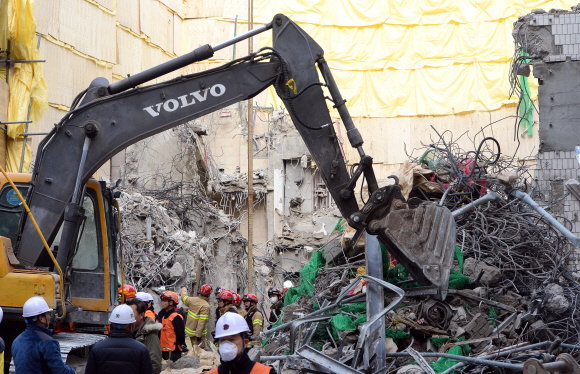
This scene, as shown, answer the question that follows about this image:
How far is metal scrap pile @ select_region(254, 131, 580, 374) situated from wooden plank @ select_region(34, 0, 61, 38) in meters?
12.7

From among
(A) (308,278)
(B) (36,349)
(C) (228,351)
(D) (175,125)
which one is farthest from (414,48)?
(C) (228,351)

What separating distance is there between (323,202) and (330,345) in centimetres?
1656

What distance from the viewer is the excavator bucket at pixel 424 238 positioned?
5879 millimetres

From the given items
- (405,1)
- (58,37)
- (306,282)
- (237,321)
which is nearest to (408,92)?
(405,1)

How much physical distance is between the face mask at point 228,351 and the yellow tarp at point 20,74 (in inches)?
510

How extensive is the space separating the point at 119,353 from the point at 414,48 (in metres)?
31.0

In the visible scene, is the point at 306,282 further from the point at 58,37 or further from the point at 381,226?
the point at 58,37

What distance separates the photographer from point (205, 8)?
1259 inches

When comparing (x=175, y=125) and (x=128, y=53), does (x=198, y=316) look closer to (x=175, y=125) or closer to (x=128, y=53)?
(x=175, y=125)

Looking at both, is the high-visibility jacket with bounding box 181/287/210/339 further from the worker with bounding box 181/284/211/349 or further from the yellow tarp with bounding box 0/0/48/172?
the yellow tarp with bounding box 0/0/48/172

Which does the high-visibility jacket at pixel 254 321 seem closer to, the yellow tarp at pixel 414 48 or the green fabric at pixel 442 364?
the green fabric at pixel 442 364

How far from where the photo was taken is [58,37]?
18.9m

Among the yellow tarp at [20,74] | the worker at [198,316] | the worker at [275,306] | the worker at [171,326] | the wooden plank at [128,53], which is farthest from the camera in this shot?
the wooden plank at [128,53]

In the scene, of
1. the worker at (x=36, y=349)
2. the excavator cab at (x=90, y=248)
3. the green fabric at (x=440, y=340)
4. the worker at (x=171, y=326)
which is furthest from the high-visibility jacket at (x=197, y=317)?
the worker at (x=36, y=349)
